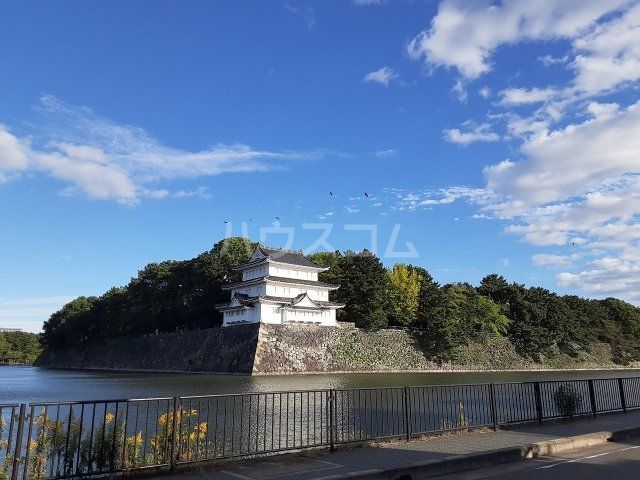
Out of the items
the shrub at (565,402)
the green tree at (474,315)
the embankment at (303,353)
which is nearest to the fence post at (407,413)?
the shrub at (565,402)

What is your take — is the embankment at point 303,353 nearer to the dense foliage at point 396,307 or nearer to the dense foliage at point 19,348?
the dense foliage at point 396,307

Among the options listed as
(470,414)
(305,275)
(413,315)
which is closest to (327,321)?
(305,275)

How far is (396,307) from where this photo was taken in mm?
62219

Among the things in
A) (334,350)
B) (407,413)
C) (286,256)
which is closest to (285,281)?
(286,256)

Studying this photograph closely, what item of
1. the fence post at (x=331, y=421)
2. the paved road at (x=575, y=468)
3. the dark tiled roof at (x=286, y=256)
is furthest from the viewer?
the dark tiled roof at (x=286, y=256)

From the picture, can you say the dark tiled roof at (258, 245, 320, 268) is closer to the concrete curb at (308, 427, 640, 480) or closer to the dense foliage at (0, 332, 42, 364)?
the concrete curb at (308, 427, 640, 480)

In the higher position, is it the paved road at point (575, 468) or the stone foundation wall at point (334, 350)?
the stone foundation wall at point (334, 350)

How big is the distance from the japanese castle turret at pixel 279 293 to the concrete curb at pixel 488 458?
45.8 m

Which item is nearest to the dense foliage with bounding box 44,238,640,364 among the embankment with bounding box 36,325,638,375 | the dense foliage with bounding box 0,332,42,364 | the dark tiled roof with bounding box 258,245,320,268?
the embankment with bounding box 36,325,638,375

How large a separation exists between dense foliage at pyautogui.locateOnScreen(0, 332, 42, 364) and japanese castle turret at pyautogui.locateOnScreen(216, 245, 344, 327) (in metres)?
86.4

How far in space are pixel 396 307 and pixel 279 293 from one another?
14.9m

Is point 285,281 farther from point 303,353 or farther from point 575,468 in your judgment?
point 575,468

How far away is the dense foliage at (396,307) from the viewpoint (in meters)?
61.6

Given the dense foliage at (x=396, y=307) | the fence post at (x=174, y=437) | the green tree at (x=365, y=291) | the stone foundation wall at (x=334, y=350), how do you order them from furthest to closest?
the dense foliage at (x=396, y=307)
the green tree at (x=365, y=291)
the stone foundation wall at (x=334, y=350)
the fence post at (x=174, y=437)
